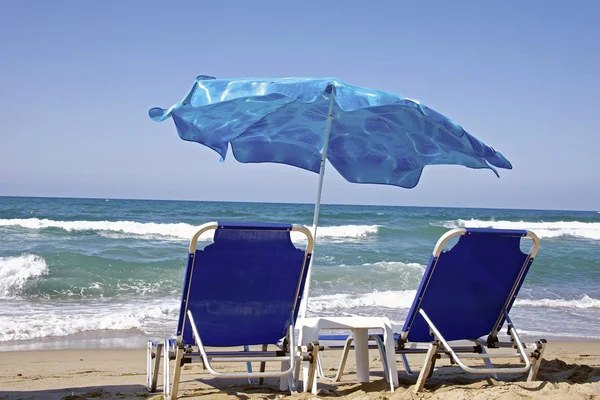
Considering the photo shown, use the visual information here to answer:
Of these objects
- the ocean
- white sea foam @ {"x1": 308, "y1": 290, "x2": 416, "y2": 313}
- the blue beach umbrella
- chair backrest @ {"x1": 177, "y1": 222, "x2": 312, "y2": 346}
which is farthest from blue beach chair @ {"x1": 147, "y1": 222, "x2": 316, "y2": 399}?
white sea foam @ {"x1": 308, "y1": 290, "x2": 416, "y2": 313}

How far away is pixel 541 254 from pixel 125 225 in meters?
14.9

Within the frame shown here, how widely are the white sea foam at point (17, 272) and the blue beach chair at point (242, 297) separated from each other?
6553 mm

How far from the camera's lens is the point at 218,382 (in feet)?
14.7

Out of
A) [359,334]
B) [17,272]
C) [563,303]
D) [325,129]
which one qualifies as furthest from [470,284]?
[17,272]

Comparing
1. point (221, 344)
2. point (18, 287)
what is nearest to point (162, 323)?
point (18, 287)

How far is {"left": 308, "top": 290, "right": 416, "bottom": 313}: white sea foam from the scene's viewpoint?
9023mm

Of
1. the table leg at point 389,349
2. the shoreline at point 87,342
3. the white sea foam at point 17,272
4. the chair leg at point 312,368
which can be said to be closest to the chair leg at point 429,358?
the table leg at point 389,349

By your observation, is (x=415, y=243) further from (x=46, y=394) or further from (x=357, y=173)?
(x=46, y=394)

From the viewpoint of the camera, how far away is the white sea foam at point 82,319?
677 cm

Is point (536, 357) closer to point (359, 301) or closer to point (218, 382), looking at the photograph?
point (218, 382)

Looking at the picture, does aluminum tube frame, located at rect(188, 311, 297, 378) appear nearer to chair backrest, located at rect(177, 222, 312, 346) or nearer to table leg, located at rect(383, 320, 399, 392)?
chair backrest, located at rect(177, 222, 312, 346)

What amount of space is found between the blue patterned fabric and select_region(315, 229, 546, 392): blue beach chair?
64 cm

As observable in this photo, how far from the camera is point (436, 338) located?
394 centimetres

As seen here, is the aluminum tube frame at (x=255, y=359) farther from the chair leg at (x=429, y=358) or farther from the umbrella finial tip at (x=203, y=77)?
the umbrella finial tip at (x=203, y=77)
